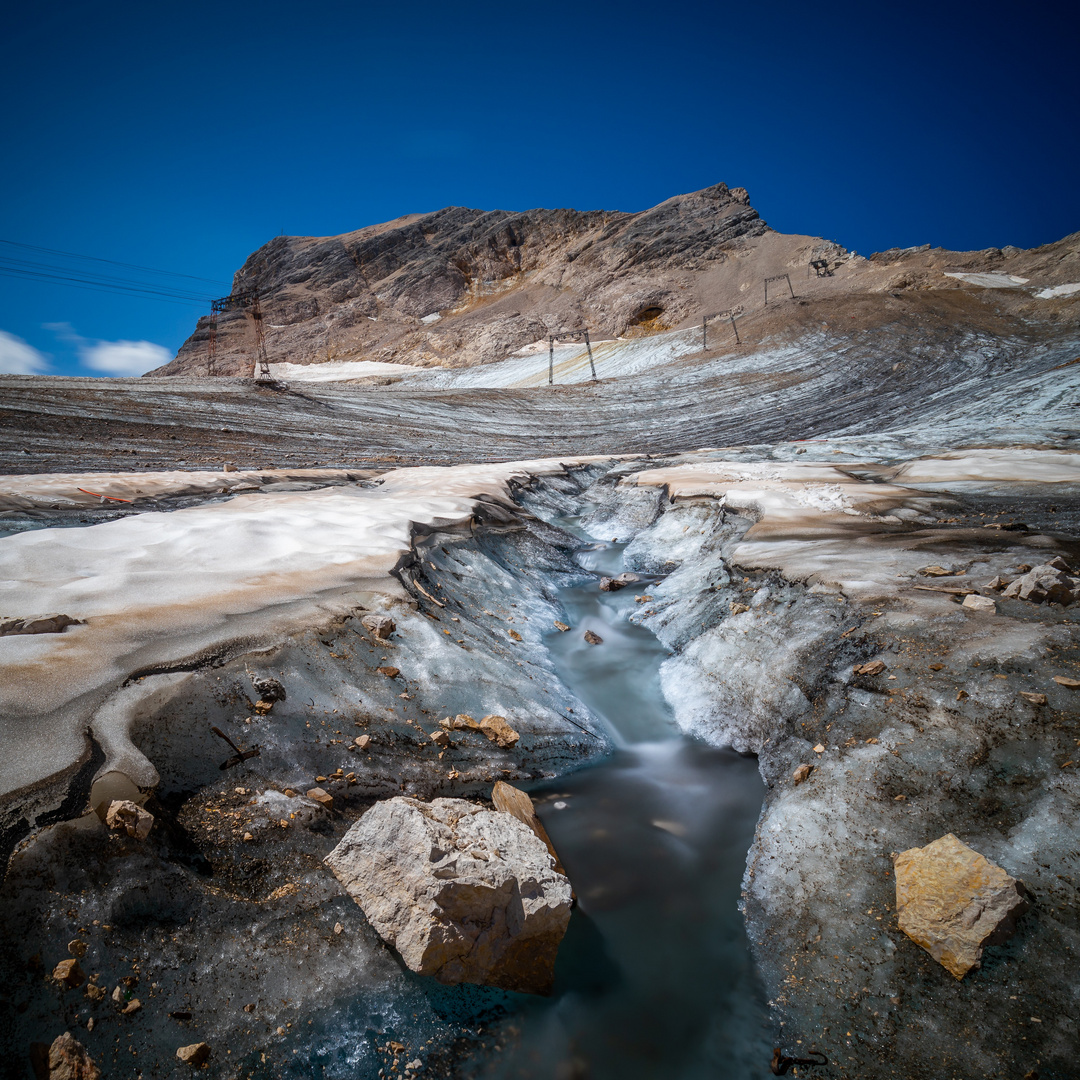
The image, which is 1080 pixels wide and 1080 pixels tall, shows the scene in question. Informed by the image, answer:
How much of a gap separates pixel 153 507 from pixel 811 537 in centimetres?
707

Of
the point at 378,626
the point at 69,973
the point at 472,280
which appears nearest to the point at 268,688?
the point at 378,626

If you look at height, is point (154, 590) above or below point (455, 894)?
above

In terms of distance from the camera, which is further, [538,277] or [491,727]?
[538,277]

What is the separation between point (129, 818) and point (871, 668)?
335cm

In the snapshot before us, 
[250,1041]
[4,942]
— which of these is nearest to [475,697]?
[250,1041]

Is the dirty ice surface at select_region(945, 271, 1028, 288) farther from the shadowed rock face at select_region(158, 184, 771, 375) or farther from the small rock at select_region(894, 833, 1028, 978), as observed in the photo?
the small rock at select_region(894, 833, 1028, 978)

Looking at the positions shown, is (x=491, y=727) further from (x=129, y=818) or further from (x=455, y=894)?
(x=129, y=818)

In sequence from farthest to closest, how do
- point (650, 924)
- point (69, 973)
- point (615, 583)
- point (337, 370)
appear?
point (337, 370), point (615, 583), point (650, 924), point (69, 973)

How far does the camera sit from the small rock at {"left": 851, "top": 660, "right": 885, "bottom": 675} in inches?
110

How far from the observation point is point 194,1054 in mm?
1405

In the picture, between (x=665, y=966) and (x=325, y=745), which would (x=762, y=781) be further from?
(x=325, y=745)

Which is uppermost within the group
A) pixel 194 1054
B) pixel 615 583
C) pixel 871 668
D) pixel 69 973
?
pixel 871 668

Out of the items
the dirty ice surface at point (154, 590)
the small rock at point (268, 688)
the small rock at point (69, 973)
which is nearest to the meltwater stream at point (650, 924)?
the small rock at point (69, 973)

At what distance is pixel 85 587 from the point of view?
2.85m
